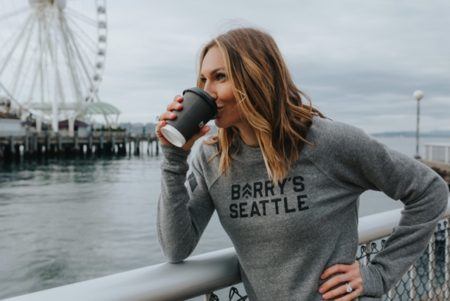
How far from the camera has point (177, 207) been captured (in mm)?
1533

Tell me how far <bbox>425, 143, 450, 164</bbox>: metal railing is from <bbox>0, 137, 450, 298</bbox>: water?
2.96m

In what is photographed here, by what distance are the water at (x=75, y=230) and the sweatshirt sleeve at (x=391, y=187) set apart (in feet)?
9.65

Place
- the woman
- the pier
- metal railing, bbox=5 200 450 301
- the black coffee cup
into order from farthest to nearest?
the pier, the woman, the black coffee cup, metal railing, bbox=5 200 450 301

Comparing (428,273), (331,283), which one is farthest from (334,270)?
(428,273)

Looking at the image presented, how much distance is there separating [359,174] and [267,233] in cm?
33

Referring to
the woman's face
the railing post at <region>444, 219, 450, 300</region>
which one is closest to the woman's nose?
the woman's face

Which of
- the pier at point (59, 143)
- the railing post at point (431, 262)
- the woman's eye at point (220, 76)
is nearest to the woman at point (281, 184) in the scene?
the woman's eye at point (220, 76)

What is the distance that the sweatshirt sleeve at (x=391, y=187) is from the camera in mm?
1545

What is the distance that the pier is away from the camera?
48.4 meters

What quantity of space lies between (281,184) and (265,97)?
0.25 meters

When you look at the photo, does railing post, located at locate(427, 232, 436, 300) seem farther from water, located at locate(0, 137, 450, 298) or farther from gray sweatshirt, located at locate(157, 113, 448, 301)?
water, located at locate(0, 137, 450, 298)

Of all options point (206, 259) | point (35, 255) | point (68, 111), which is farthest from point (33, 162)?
point (206, 259)

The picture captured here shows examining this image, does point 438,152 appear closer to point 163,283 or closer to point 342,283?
point 342,283

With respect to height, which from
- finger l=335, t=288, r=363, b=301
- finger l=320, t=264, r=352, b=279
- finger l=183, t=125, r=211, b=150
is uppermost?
finger l=183, t=125, r=211, b=150
